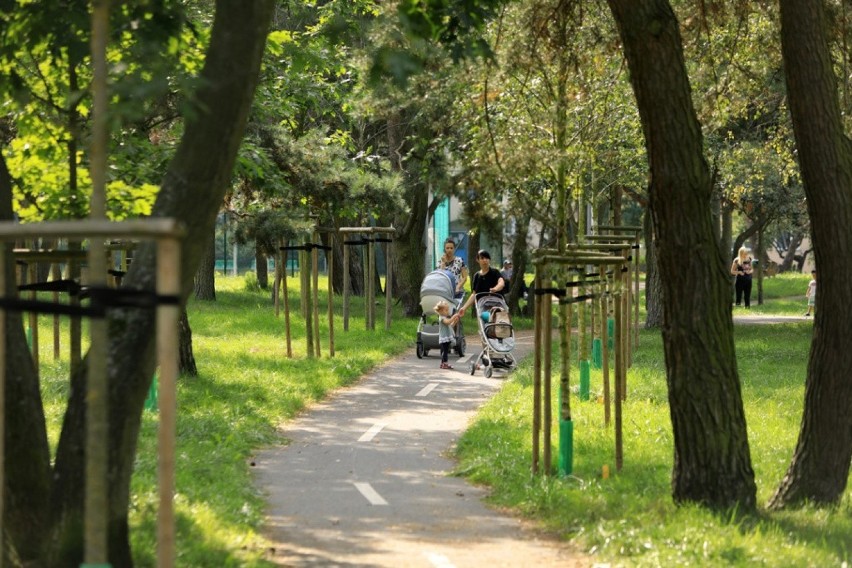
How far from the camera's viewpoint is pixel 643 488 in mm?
10383

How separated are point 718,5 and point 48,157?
649cm

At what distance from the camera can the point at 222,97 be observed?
6.61 m

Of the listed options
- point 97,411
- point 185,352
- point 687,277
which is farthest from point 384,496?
point 185,352

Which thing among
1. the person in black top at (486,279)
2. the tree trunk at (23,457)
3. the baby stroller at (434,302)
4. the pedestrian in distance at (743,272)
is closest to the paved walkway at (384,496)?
the tree trunk at (23,457)

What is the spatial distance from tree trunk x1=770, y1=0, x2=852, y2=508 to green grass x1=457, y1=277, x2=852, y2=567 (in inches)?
12.6

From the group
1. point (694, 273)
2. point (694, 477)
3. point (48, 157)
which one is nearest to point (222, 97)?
point (48, 157)

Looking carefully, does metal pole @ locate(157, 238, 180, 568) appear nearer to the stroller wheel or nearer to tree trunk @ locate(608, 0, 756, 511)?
tree trunk @ locate(608, 0, 756, 511)

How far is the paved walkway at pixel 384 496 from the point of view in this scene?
8.47 meters

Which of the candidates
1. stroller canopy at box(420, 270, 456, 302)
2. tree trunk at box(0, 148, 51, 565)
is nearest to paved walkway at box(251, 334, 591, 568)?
tree trunk at box(0, 148, 51, 565)

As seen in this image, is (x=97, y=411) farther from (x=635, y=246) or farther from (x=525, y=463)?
(x=635, y=246)

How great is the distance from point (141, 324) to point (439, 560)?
2.71m

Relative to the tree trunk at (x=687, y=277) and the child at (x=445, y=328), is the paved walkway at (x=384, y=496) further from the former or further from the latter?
the child at (x=445, y=328)

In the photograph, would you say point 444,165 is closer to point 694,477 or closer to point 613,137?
point 613,137

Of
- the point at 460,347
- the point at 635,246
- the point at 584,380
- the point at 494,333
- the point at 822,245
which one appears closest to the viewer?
the point at 822,245
